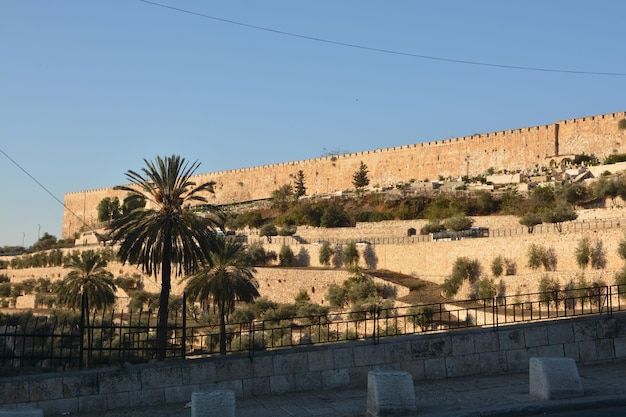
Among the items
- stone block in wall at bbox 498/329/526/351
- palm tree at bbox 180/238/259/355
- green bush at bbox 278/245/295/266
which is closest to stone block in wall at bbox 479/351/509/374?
stone block in wall at bbox 498/329/526/351

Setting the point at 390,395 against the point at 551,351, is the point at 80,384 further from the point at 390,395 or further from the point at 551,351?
the point at 551,351

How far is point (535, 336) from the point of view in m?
8.92

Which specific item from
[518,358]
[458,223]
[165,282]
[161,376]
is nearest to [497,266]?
[458,223]

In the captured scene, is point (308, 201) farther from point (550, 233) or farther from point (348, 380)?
point (348, 380)

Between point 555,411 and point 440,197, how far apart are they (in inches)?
1538

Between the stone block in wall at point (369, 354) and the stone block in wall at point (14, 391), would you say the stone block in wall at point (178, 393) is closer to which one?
the stone block in wall at point (14, 391)

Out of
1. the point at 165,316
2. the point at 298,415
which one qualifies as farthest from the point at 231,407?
the point at 165,316

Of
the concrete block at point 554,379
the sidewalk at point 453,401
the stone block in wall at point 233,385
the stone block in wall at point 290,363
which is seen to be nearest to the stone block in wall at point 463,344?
the sidewalk at point 453,401

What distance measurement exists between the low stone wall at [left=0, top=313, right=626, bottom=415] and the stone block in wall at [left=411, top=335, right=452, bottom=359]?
0.04ft

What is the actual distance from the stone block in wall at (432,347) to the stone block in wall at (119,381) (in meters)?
3.34

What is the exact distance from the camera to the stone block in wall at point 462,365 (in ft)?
28.2

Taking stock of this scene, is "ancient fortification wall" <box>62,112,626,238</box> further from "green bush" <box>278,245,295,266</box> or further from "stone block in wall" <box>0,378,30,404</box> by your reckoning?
"stone block in wall" <box>0,378,30,404</box>

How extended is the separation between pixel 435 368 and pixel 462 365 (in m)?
0.37

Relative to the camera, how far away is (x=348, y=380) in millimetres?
8242
